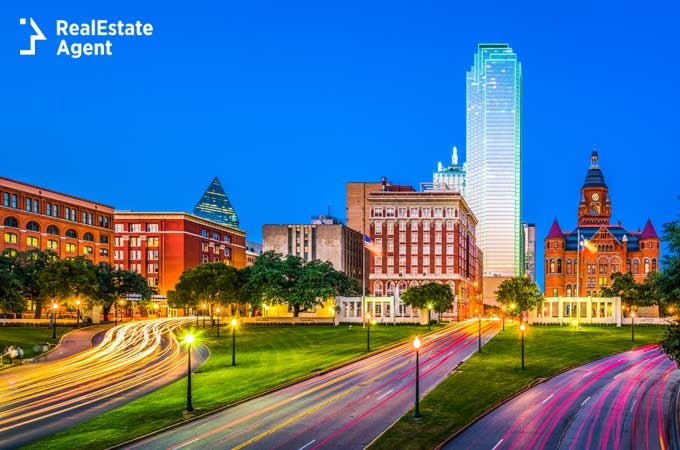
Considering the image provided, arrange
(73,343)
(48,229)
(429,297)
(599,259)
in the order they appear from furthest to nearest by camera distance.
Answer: (599,259), (48,229), (429,297), (73,343)

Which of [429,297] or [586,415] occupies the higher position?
[429,297]

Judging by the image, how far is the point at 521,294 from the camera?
11400cm

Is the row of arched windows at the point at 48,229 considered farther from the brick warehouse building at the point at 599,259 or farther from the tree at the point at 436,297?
the brick warehouse building at the point at 599,259

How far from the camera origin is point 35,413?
42125mm

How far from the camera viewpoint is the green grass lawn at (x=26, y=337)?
75.5 m

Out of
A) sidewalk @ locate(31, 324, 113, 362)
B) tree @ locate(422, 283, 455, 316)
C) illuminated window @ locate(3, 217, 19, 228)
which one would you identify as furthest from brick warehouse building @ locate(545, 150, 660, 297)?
illuminated window @ locate(3, 217, 19, 228)

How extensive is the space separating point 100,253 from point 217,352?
9012cm

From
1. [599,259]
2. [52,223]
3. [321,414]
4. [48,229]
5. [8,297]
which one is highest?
[52,223]

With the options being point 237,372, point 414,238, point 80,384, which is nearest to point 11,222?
point 414,238

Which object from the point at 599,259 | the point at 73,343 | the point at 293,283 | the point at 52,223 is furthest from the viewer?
the point at 599,259

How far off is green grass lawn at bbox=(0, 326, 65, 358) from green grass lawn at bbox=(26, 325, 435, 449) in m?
18.9

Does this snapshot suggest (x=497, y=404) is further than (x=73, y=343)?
No

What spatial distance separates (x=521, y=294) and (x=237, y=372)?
67.2 meters

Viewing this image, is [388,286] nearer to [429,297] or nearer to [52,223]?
[429,297]
